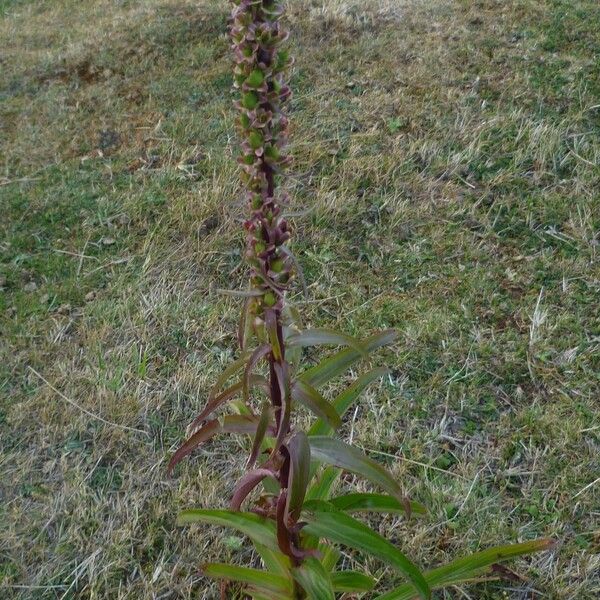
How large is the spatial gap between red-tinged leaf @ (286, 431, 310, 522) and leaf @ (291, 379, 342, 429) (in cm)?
7

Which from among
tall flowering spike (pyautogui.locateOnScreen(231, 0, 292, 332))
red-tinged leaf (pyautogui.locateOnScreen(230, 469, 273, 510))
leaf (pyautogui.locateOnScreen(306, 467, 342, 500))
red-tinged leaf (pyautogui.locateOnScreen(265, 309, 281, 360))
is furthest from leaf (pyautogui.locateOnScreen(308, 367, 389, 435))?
tall flowering spike (pyautogui.locateOnScreen(231, 0, 292, 332))

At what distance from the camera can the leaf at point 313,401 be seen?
1733mm

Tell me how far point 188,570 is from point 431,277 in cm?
183

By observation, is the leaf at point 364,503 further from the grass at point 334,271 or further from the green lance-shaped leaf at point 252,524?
the grass at point 334,271

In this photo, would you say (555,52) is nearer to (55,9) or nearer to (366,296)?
(366,296)

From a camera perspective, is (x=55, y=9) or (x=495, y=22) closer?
(x=495, y=22)

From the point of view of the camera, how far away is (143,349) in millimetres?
3291

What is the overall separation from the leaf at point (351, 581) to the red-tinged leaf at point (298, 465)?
50 cm

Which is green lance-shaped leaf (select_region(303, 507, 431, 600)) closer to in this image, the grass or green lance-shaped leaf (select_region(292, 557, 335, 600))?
green lance-shaped leaf (select_region(292, 557, 335, 600))

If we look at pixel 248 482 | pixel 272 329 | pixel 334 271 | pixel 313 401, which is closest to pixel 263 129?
pixel 272 329

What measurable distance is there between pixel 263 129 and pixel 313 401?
0.69m

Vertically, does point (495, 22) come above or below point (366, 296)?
above

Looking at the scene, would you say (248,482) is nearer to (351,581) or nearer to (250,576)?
(250,576)

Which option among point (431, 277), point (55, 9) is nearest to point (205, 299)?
point (431, 277)
